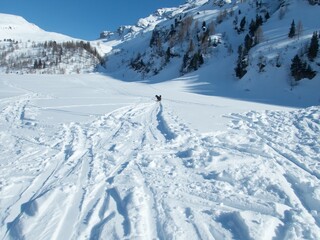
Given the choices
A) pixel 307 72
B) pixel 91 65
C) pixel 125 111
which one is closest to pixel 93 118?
pixel 125 111

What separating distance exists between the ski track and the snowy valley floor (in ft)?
0.06

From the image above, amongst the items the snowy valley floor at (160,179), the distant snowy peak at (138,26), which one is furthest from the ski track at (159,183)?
the distant snowy peak at (138,26)

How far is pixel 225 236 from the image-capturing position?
12.0 ft

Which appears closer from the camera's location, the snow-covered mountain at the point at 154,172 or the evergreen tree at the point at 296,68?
the snow-covered mountain at the point at 154,172

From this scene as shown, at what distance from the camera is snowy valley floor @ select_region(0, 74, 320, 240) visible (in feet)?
12.5

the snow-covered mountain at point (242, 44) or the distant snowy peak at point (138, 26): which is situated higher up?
the distant snowy peak at point (138, 26)

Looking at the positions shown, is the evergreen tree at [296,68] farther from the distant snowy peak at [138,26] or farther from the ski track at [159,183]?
the distant snowy peak at [138,26]

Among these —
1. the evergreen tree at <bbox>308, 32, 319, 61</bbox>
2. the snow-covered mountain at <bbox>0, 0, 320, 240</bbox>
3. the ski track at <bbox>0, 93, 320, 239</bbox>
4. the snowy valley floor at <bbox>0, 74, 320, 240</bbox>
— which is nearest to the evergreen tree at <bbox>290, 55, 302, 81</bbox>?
the evergreen tree at <bbox>308, 32, 319, 61</bbox>

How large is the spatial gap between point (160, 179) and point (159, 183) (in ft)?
0.62

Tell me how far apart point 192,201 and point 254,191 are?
1162mm

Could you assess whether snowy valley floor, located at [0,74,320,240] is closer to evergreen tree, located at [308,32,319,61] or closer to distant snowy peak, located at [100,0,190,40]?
evergreen tree, located at [308,32,319,61]

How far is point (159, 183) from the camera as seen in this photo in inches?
198

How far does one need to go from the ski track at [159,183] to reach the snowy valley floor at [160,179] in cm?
2

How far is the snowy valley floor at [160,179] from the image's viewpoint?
12.5ft
